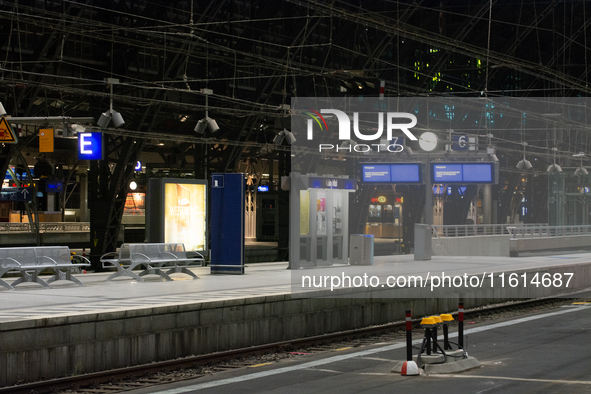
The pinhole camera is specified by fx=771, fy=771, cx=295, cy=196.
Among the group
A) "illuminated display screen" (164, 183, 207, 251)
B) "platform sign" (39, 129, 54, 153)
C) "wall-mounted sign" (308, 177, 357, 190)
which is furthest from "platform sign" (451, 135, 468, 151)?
"platform sign" (39, 129, 54, 153)

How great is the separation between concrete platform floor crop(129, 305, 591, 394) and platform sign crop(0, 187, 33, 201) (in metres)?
31.8

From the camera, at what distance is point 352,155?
118ft

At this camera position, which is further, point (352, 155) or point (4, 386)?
point (352, 155)

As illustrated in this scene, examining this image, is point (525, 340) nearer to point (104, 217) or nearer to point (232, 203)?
point (232, 203)

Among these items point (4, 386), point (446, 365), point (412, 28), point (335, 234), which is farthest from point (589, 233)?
point (4, 386)

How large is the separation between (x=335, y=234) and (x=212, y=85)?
1135 cm

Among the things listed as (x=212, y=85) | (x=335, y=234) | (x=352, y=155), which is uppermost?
(x=212, y=85)

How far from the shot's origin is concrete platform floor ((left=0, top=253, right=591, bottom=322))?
12.0 meters

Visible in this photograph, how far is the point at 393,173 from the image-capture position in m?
28.4

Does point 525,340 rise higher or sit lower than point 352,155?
lower

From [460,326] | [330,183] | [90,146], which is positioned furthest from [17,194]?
[460,326]

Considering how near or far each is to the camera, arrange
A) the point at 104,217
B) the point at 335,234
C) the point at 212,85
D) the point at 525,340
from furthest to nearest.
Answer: the point at 212,85, the point at 104,217, the point at 335,234, the point at 525,340

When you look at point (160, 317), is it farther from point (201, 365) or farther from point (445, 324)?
point (445, 324)

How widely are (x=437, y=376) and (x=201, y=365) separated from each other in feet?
12.7
